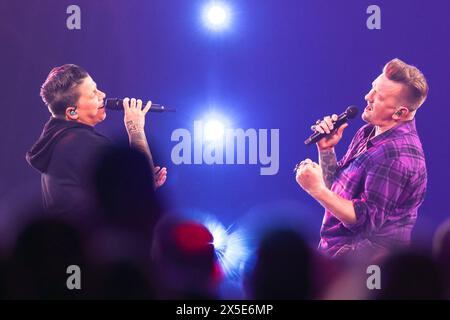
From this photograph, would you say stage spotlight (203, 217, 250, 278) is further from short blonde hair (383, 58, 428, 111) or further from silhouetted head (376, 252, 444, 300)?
short blonde hair (383, 58, 428, 111)

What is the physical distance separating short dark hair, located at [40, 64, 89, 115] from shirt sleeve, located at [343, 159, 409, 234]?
1364 mm

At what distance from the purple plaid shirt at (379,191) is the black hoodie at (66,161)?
1.10 metres

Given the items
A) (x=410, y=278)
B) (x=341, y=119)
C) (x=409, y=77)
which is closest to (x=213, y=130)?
(x=341, y=119)

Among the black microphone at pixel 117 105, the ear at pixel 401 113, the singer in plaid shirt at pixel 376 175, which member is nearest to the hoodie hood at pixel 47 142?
the black microphone at pixel 117 105

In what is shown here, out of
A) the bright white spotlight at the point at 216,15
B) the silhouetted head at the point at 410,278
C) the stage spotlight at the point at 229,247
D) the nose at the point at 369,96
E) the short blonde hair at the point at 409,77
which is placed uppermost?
the bright white spotlight at the point at 216,15

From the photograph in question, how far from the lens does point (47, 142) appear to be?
222 centimetres

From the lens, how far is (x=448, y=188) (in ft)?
7.29

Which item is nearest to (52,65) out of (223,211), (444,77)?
(223,211)

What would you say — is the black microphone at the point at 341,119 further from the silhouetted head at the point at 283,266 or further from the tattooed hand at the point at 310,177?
the silhouetted head at the point at 283,266

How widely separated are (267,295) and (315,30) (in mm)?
1240

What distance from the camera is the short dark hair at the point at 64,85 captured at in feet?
→ 7.30

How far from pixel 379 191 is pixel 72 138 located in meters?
1.40

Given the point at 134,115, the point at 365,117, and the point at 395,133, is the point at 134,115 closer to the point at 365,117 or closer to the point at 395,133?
the point at 365,117
